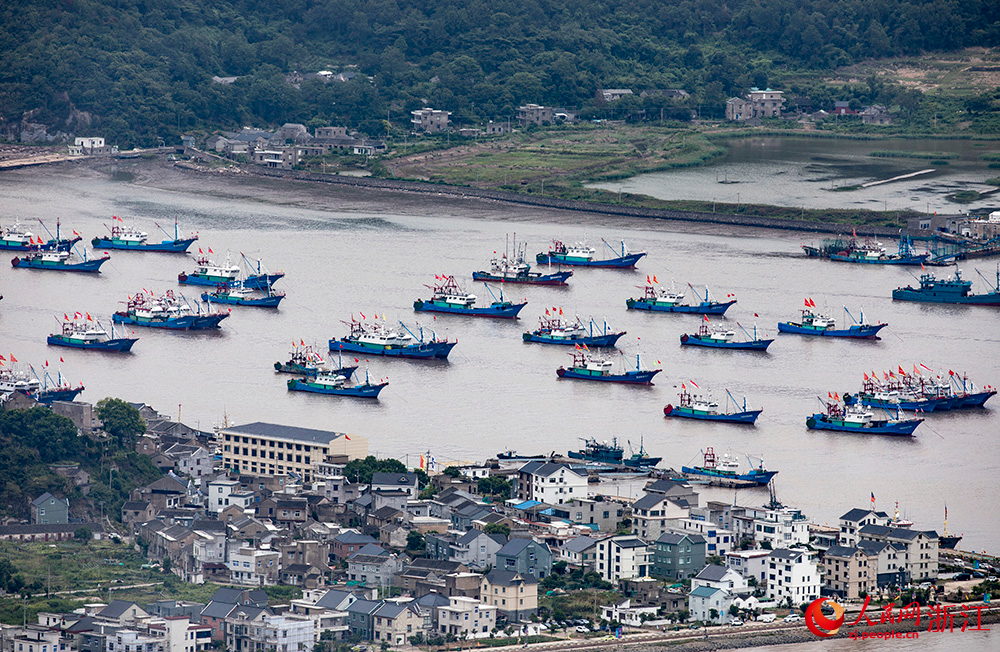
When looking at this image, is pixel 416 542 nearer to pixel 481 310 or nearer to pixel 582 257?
pixel 481 310

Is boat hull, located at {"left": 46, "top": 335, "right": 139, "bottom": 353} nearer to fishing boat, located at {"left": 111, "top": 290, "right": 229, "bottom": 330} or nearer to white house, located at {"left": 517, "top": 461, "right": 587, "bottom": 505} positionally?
fishing boat, located at {"left": 111, "top": 290, "right": 229, "bottom": 330}

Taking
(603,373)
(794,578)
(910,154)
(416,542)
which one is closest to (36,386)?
(603,373)

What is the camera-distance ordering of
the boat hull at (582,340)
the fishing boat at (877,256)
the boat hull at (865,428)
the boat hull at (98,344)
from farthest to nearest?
the fishing boat at (877,256)
the boat hull at (582,340)
the boat hull at (98,344)
the boat hull at (865,428)

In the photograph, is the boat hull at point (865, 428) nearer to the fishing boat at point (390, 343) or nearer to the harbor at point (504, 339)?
the harbor at point (504, 339)

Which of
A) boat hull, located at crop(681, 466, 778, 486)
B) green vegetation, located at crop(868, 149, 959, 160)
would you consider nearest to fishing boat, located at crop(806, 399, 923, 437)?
boat hull, located at crop(681, 466, 778, 486)

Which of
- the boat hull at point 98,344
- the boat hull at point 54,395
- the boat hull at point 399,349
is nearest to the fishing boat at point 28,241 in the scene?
the boat hull at point 98,344

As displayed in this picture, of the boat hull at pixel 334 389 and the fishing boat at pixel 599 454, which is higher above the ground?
the boat hull at pixel 334 389

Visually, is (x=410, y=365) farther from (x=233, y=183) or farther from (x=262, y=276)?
(x=233, y=183)

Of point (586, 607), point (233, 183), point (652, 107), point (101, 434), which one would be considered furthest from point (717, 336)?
point (652, 107)
